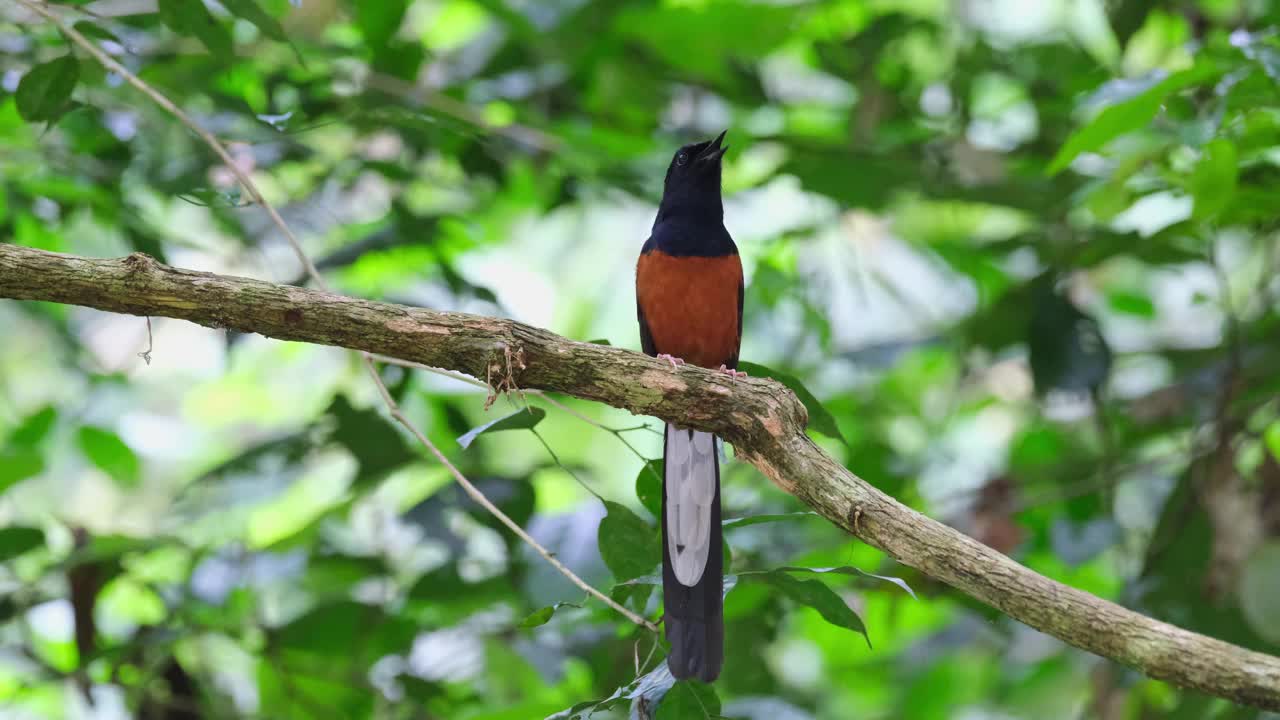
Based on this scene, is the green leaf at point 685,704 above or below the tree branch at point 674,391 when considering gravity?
below

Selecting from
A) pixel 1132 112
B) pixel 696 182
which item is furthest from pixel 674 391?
pixel 696 182

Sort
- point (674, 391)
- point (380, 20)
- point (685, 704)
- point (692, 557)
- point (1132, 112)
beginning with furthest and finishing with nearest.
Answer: point (380, 20)
point (692, 557)
point (1132, 112)
point (674, 391)
point (685, 704)

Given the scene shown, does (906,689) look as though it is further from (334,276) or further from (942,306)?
(334,276)

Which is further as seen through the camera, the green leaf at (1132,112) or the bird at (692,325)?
the bird at (692,325)

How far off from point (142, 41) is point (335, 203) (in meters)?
1.31

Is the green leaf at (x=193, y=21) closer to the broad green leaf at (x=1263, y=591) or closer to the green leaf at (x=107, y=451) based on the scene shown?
the green leaf at (x=107, y=451)

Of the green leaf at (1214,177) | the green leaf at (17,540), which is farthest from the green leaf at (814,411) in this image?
the green leaf at (17,540)

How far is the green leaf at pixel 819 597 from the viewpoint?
2.44 m

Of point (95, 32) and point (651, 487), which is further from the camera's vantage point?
point (95, 32)

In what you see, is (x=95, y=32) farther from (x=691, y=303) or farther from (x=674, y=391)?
(x=691, y=303)

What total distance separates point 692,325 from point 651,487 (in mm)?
1499

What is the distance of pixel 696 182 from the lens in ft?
15.5

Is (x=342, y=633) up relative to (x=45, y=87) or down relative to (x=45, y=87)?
down

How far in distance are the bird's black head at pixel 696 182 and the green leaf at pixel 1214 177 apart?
188 cm
